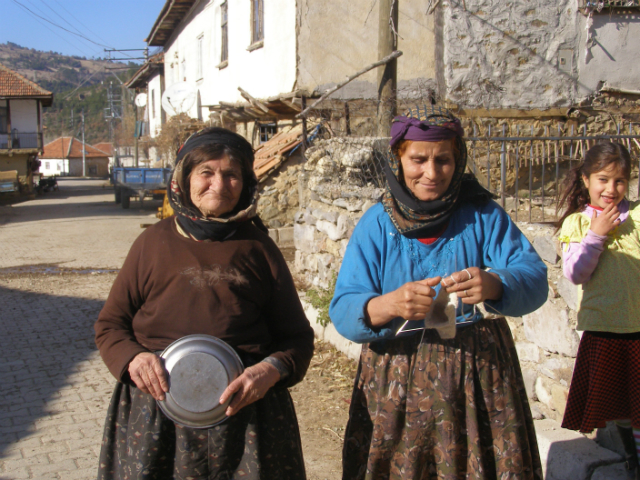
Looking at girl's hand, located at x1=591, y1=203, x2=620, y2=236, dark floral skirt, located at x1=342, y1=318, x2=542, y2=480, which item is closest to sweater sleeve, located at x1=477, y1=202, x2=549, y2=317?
dark floral skirt, located at x1=342, y1=318, x2=542, y2=480

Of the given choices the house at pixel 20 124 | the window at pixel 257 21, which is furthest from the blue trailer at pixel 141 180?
the house at pixel 20 124

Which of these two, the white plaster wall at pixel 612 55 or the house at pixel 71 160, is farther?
the house at pixel 71 160

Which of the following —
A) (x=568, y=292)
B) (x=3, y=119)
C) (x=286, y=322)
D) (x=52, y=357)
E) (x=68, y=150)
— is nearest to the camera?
(x=286, y=322)

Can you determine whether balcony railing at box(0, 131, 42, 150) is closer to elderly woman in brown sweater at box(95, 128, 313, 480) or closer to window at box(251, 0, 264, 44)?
window at box(251, 0, 264, 44)

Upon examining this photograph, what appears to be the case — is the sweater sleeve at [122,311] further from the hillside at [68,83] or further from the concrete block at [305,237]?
the hillside at [68,83]

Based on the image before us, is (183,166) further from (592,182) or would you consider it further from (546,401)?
(546,401)

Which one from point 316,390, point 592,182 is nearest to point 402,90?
point 316,390

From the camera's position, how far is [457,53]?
890 centimetres

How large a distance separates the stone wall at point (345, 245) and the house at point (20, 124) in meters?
28.8

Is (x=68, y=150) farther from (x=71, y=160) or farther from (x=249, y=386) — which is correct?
(x=249, y=386)

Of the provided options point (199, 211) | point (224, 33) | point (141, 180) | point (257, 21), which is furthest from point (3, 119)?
point (199, 211)

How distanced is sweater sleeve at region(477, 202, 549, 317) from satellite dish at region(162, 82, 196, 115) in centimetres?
1633

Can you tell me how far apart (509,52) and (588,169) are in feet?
22.9

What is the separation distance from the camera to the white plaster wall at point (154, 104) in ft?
87.4
